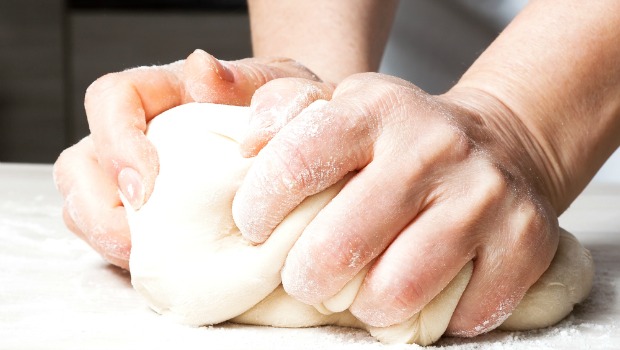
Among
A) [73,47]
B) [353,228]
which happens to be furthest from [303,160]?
[73,47]

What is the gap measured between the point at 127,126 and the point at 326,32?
1.96 ft

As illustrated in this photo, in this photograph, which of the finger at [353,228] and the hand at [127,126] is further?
the hand at [127,126]

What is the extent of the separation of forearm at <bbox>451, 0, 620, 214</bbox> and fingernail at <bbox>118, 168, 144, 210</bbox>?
38cm

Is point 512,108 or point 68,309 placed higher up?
point 512,108

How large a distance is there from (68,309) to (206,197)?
0.22 metres

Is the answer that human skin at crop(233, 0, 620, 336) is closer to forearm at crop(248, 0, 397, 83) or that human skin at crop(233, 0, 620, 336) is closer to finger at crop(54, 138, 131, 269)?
finger at crop(54, 138, 131, 269)

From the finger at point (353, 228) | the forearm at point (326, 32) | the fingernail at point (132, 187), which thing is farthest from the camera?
the forearm at point (326, 32)

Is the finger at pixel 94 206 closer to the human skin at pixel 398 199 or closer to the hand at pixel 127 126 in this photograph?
the hand at pixel 127 126

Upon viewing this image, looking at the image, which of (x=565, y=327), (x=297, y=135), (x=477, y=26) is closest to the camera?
(x=297, y=135)

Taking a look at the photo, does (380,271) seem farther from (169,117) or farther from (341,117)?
(169,117)

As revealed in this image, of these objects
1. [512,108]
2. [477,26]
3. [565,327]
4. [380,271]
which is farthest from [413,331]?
[477,26]

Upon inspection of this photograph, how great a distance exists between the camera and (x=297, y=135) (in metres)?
0.75

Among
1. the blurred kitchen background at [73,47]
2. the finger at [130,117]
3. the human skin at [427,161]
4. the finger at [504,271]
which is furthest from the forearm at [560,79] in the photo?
the blurred kitchen background at [73,47]

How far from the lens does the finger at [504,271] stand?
→ 786mm
